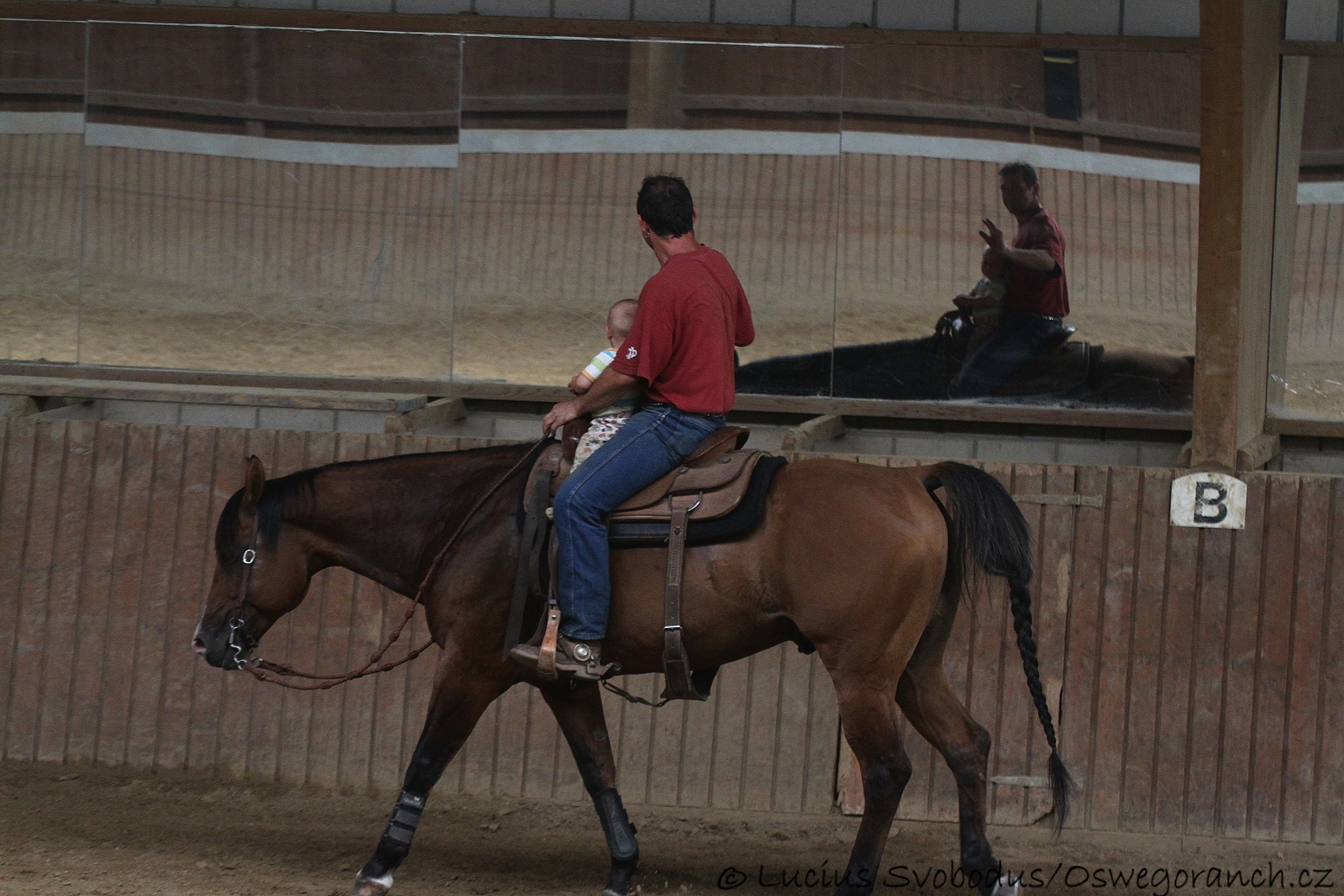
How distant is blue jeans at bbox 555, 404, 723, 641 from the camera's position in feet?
15.9

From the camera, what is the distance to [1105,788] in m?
6.45

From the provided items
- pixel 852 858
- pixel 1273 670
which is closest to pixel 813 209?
pixel 1273 670

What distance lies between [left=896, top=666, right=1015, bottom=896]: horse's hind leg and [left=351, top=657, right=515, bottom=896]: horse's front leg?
1.56 meters

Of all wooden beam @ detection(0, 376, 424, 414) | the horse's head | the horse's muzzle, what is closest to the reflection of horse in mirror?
wooden beam @ detection(0, 376, 424, 414)

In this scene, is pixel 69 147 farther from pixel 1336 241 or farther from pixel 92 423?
pixel 1336 241

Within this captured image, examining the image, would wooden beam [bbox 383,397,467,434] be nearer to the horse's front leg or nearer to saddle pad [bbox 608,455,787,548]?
the horse's front leg

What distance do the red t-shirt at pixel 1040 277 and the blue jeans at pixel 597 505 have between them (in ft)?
11.0

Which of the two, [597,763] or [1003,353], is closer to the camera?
[597,763]

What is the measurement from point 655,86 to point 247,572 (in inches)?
151

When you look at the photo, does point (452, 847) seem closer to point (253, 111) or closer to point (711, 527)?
point (711, 527)

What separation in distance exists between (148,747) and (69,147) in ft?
11.8

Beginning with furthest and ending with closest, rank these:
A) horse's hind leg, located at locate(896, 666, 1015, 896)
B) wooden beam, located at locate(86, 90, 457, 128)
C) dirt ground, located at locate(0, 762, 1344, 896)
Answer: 1. wooden beam, located at locate(86, 90, 457, 128)
2. dirt ground, located at locate(0, 762, 1344, 896)
3. horse's hind leg, located at locate(896, 666, 1015, 896)

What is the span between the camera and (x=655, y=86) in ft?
25.3

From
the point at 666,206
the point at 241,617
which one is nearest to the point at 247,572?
the point at 241,617
